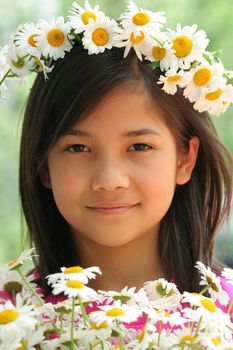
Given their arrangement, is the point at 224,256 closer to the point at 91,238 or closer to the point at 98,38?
the point at 91,238

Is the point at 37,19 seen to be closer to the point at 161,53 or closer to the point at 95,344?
the point at 161,53

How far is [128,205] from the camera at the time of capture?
1.27 metres

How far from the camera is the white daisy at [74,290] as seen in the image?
800 mm

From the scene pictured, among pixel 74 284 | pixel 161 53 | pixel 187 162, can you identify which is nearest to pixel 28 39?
pixel 161 53

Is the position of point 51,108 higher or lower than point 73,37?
lower

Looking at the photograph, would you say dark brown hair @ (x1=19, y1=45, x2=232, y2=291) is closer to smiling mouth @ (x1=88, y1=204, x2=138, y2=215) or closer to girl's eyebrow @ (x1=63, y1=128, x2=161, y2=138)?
girl's eyebrow @ (x1=63, y1=128, x2=161, y2=138)

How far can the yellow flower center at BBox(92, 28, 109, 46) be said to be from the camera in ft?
3.93

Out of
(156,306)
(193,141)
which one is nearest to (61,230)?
(193,141)

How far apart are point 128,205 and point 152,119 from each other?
0.47 ft

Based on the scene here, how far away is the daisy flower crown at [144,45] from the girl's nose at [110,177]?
0.47ft

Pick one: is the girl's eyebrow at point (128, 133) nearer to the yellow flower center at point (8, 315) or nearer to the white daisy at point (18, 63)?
the white daisy at point (18, 63)

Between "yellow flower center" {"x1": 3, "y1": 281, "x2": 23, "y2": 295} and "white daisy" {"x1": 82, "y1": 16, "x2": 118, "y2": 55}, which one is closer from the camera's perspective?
"yellow flower center" {"x1": 3, "y1": 281, "x2": 23, "y2": 295}

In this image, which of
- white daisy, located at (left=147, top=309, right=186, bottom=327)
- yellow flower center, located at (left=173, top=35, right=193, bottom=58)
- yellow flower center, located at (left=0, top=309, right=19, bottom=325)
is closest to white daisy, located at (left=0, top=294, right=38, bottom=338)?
yellow flower center, located at (left=0, top=309, right=19, bottom=325)

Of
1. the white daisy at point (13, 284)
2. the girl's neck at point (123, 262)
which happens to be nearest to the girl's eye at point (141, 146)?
the girl's neck at point (123, 262)
